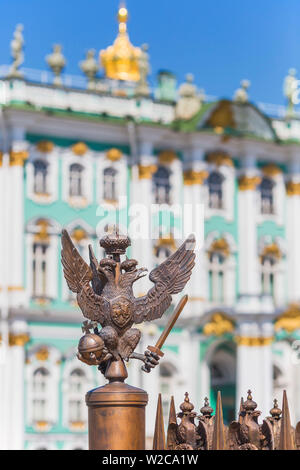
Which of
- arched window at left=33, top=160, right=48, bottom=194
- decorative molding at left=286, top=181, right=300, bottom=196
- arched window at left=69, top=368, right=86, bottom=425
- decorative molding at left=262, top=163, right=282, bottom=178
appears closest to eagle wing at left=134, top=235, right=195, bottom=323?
arched window at left=69, top=368, right=86, bottom=425

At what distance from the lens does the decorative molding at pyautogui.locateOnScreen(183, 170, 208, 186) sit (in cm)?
4078

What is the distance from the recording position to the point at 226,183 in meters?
41.5

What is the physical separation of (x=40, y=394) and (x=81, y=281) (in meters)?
27.8

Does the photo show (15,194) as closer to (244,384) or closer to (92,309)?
(244,384)

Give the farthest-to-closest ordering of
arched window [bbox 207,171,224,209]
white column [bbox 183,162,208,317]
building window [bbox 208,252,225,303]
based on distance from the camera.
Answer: arched window [bbox 207,171,224,209], building window [bbox 208,252,225,303], white column [bbox 183,162,208,317]

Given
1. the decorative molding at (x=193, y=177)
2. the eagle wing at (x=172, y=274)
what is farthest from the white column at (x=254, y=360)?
the eagle wing at (x=172, y=274)

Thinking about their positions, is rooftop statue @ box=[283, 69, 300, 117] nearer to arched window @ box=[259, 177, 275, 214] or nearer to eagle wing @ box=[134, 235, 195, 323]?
arched window @ box=[259, 177, 275, 214]

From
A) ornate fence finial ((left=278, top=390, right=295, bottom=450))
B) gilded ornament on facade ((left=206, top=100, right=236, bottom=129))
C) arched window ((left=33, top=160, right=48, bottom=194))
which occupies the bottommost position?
ornate fence finial ((left=278, top=390, right=295, bottom=450))

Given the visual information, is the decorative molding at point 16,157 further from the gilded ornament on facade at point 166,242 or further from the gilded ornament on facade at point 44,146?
the gilded ornament on facade at point 166,242

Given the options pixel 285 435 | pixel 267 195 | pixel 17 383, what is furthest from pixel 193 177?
pixel 285 435

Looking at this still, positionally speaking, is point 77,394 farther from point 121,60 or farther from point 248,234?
point 121,60

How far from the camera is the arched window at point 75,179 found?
1545 inches

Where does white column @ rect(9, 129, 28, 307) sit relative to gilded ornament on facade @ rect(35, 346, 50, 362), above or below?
above

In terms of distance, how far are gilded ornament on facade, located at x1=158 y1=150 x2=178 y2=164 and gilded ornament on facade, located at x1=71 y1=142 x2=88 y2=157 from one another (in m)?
2.75
